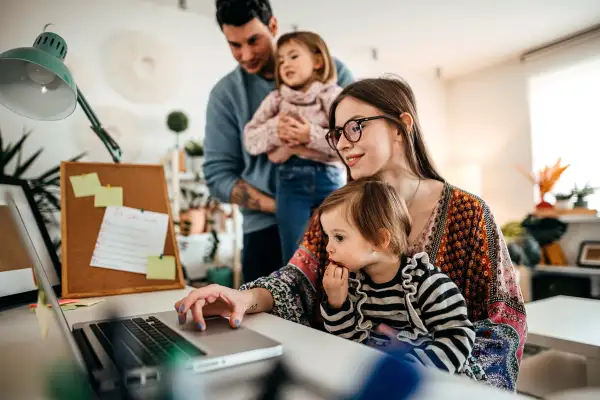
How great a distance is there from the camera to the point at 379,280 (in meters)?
0.88

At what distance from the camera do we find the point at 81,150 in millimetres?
3170

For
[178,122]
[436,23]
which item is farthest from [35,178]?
[436,23]

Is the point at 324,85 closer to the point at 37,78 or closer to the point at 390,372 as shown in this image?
the point at 37,78

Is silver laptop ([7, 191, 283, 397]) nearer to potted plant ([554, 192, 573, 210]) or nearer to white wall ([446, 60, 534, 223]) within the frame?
potted plant ([554, 192, 573, 210])

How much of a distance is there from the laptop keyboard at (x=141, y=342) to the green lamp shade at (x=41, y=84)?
0.58 meters

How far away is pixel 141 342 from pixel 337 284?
1.18 ft

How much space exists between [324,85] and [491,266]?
2.67 feet

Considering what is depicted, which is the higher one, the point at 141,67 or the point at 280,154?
the point at 141,67

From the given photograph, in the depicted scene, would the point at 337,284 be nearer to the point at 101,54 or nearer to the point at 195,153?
the point at 195,153

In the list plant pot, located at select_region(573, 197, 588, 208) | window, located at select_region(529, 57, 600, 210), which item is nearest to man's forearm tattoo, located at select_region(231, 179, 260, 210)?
plant pot, located at select_region(573, 197, 588, 208)

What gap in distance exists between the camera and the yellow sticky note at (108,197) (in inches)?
49.7

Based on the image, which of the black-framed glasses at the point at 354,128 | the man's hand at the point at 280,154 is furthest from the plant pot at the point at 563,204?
the black-framed glasses at the point at 354,128

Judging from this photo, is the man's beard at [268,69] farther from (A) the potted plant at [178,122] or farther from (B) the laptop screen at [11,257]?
(A) the potted plant at [178,122]

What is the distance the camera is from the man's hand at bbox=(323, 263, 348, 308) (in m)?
0.84
